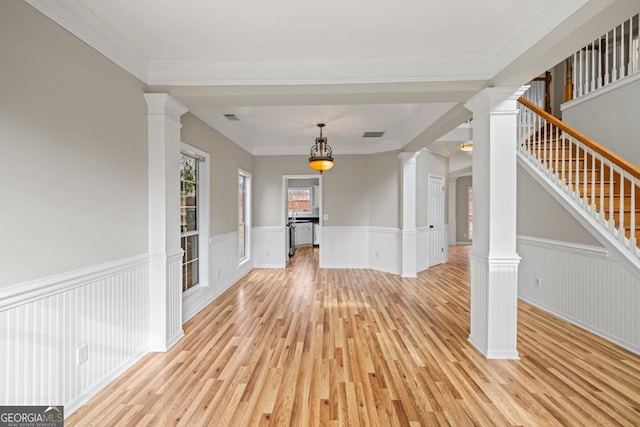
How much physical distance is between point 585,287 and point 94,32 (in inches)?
214

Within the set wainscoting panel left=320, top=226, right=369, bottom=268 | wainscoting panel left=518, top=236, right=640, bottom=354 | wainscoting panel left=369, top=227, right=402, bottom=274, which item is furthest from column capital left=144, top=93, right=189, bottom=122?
wainscoting panel left=369, top=227, right=402, bottom=274

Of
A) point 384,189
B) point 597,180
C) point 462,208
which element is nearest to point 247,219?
point 384,189

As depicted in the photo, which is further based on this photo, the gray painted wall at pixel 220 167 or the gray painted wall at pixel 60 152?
the gray painted wall at pixel 220 167

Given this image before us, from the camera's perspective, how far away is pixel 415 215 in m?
6.22

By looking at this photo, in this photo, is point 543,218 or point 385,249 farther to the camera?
point 385,249

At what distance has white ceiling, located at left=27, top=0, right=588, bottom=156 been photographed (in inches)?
82.4

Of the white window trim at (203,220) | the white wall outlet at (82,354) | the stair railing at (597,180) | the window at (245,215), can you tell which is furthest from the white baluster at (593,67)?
the white wall outlet at (82,354)

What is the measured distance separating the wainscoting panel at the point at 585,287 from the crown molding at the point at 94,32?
495 cm

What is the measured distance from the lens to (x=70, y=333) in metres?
2.04

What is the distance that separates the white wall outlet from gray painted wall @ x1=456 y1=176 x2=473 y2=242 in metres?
11.5

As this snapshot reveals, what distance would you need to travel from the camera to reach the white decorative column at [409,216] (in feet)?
19.7

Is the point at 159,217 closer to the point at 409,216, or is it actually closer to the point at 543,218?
the point at 409,216

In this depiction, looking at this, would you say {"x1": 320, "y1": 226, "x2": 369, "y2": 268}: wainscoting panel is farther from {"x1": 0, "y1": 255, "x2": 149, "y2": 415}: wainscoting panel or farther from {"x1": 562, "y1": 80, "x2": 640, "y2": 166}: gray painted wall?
{"x1": 0, "y1": 255, "x2": 149, "y2": 415}: wainscoting panel

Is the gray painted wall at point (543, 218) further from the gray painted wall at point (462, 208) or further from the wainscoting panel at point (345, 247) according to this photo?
the gray painted wall at point (462, 208)
